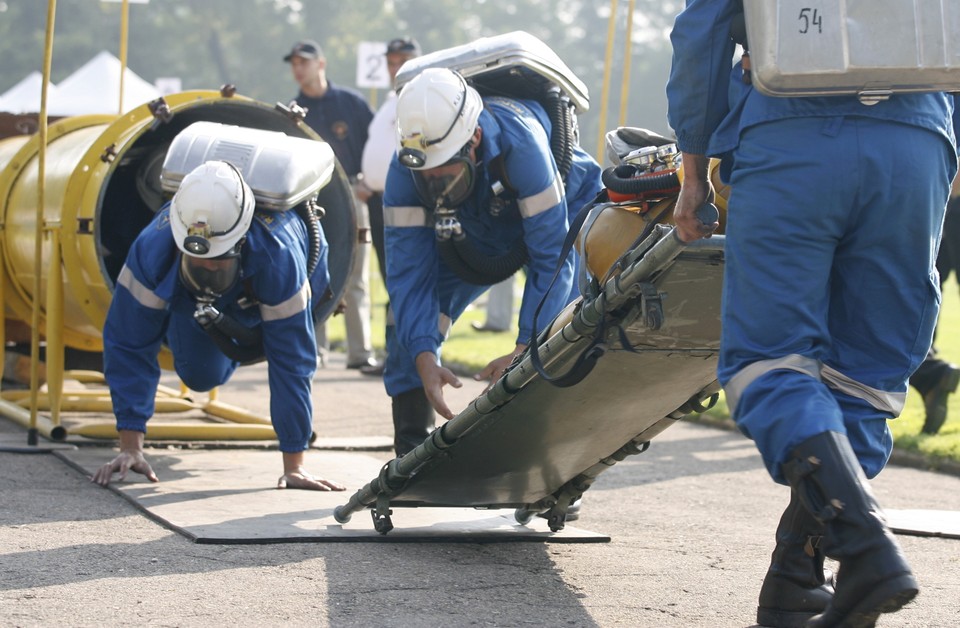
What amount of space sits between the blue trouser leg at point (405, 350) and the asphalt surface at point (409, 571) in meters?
0.90

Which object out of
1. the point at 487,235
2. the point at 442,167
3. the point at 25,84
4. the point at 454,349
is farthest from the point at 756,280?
the point at 25,84

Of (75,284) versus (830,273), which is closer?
(830,273)

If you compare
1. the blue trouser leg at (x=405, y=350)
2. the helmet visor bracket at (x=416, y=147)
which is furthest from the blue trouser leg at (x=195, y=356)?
the helmet visor bracket at (x=416, y=147)

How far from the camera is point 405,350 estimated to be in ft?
19.1

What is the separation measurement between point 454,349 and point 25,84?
10615 millimetres

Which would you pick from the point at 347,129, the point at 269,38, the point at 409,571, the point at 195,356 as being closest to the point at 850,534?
the point at 409,571

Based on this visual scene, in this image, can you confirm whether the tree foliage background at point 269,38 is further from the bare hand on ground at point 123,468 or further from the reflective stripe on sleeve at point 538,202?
the reflective stripe on sleeve at point 538,202

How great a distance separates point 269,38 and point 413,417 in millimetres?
58660

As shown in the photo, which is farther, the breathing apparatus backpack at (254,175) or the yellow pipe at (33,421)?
the yellow pipe at (33,421)

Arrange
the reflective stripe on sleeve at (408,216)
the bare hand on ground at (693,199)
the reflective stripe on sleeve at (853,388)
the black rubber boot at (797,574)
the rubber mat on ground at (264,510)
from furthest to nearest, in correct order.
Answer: the reflective stripe on sleeve at (408,216) < the rubber mat on ground at (264,510) < the black rubber boot at (797,574) < the bare hand on ground at (693,199) < the reflective stripe on sleeve at (853,388)

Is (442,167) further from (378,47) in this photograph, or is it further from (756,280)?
(378,47)

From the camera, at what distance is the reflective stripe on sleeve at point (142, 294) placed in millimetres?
5875

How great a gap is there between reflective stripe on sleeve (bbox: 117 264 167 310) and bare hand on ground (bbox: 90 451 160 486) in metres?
0.62

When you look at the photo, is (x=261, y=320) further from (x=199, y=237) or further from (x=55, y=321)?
(x=55, y=321)
